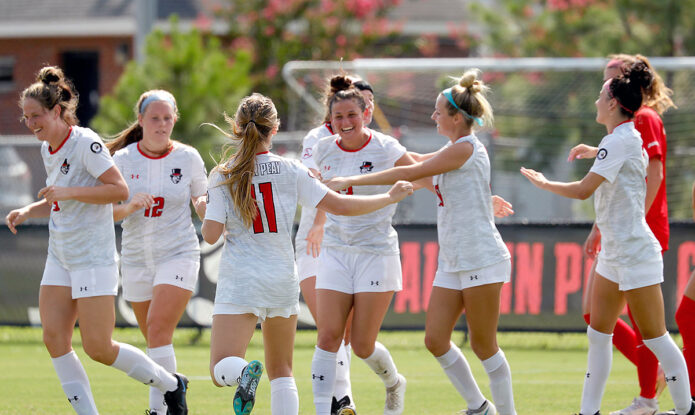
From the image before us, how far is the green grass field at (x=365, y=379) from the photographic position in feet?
23.9

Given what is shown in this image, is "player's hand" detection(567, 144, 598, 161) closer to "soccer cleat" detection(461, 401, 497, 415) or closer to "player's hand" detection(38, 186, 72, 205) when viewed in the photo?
"soccer cleat" detection(461, 401, 497, 415)

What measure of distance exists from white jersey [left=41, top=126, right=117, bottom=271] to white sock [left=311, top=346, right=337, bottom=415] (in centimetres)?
138

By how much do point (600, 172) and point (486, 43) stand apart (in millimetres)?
13682

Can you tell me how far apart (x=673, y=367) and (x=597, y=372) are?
17.7 inches

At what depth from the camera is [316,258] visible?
668 centimetres

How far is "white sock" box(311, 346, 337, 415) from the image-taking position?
602cm

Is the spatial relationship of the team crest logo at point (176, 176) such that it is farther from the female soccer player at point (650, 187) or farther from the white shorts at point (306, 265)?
the female soccer player at point (650, 187)

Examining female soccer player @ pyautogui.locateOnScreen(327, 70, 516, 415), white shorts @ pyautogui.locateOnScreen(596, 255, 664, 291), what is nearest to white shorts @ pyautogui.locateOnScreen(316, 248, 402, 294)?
female soccer player @ pyautogui.locateOnScreen(327, 70, 516, 415)

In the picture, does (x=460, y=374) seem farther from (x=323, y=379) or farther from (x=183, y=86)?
(x=183, y=86)

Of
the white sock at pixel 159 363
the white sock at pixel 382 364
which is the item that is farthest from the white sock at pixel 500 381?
the white sock at pixel 159 363

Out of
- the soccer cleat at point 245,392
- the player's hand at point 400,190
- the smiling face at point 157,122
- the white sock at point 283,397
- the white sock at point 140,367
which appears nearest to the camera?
the soccer cleat at point 245,392

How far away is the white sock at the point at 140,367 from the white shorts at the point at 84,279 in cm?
37

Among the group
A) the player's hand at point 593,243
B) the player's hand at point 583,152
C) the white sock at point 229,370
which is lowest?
the white sock at point 229,370

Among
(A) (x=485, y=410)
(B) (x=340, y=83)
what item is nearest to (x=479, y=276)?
(A) (x=485, y=410)
